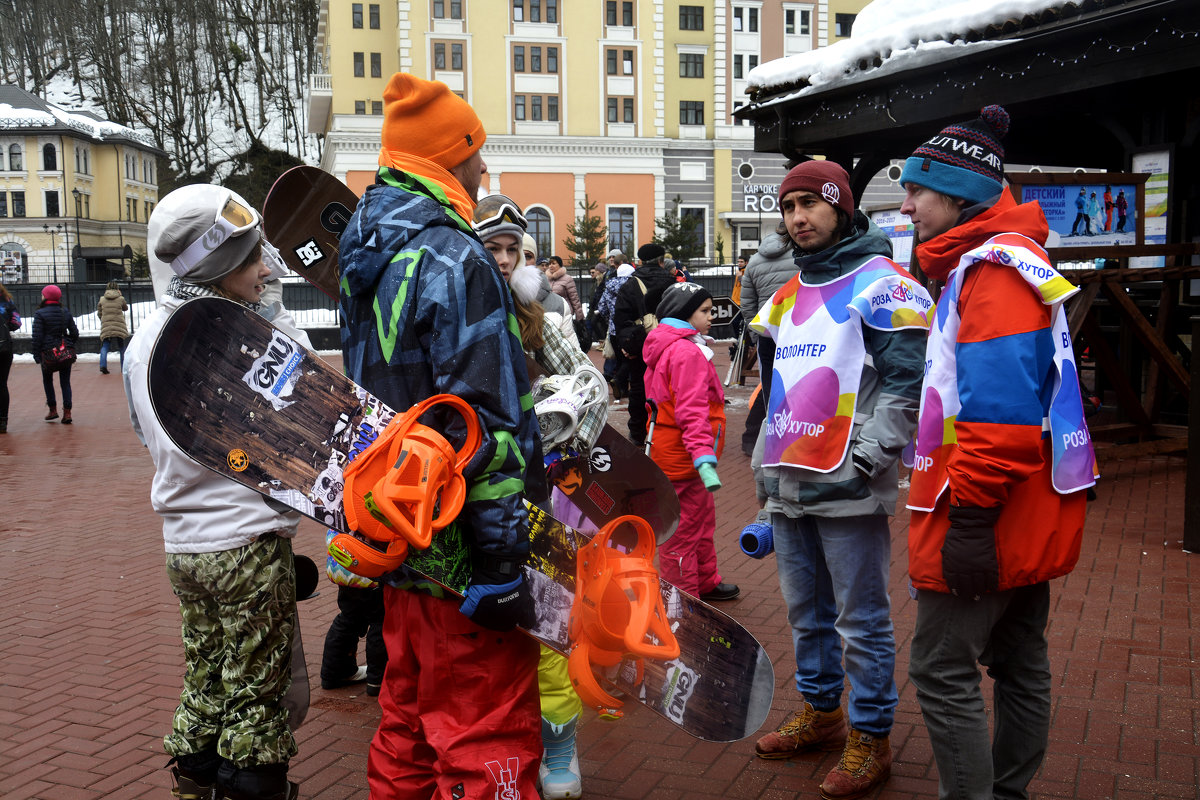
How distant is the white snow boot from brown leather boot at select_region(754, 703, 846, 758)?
0.67 meters

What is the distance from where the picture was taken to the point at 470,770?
7.25 feet

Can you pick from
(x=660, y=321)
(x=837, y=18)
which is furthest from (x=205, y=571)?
(x=837, y=18)

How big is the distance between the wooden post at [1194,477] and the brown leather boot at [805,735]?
3.43 meters

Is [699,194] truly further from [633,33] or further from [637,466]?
[637,466]

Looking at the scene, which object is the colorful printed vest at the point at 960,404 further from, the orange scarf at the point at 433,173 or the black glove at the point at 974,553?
the orange scarf at the point at 433,173

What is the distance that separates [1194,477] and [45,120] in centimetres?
7394

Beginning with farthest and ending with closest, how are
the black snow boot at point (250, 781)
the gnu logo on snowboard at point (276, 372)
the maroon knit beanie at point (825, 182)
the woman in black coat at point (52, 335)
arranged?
the woman in black coat at point (52, 335), the maroon knit beanie at point (825, 182), the black snow boot at point (250, 781), the gnu logo on snowboard at point (276, 372)

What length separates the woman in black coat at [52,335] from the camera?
13.2 meters

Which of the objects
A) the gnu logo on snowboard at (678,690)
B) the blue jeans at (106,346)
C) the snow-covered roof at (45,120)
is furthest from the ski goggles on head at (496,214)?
the snow-covered roof at (45,120)

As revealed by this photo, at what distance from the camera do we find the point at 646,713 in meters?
3.92

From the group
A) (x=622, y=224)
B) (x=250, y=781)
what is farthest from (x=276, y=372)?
(x=622, y=224)

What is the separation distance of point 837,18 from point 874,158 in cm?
5568

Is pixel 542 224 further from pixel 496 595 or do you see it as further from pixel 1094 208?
pixel 496 595

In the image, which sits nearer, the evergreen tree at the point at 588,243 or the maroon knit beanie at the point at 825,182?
the maroon knit beanie at the point at 825,182
